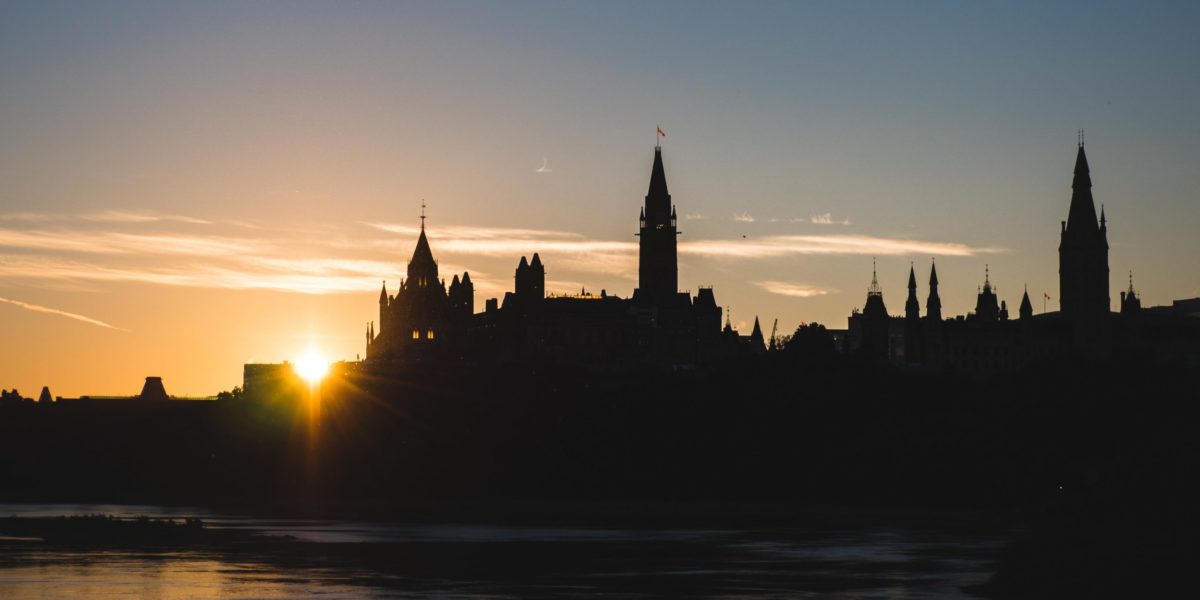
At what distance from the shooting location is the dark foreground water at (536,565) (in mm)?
81875

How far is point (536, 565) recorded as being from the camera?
95.9 metres

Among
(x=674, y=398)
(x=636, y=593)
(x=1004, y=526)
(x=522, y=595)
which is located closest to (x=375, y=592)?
(x=522, y=595)

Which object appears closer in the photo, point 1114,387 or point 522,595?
point 522,595

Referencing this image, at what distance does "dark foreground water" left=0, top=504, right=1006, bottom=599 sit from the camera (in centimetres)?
8188

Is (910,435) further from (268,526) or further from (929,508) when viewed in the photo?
(268,526)

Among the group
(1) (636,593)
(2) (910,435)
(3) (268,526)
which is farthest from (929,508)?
(1) (636,593)

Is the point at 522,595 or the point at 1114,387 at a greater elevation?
the point at 1114,387

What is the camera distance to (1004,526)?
127000mm

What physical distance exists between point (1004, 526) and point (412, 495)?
7671cm

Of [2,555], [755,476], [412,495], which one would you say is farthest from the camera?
[412,495]

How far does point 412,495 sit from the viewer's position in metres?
188

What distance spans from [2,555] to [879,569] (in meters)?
46.3

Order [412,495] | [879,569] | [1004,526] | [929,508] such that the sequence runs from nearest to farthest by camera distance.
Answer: [879,569], [1004,526], [929,508], [412,495]

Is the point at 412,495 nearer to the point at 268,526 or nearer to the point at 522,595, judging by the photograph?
the point at 268,526
